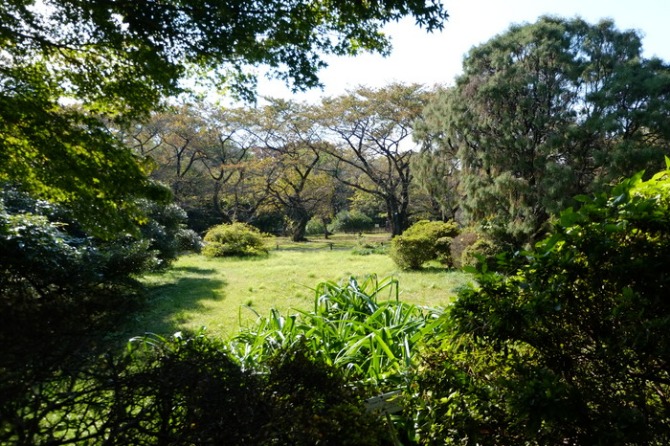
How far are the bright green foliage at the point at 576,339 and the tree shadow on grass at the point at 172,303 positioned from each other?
149 inches

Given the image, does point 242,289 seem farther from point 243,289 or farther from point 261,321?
point 261,321

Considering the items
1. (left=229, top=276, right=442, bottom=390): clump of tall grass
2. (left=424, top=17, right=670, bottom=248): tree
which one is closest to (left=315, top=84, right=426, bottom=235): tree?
(left=424, top=17, right=670, bottom=248): tree

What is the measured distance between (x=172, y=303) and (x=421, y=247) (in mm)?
7075

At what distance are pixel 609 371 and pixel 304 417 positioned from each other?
3.56 feet

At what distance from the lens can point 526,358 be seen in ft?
4.97

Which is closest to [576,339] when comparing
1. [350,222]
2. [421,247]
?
[421,247]

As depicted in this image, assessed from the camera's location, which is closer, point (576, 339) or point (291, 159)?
point (576, 339)

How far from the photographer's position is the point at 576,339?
57.9 inches

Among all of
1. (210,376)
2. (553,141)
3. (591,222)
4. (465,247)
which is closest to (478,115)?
(553,141)

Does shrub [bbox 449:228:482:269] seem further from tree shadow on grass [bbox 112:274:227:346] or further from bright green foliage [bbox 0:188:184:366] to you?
bright green foliage [bbox 0:188:184:366]

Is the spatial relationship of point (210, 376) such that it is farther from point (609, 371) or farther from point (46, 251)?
point (46, 251)

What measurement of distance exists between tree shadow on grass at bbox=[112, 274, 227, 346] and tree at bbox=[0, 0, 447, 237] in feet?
5.39

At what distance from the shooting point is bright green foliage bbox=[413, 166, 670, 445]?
3.87 ft

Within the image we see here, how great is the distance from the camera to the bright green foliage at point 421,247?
11.4 m
